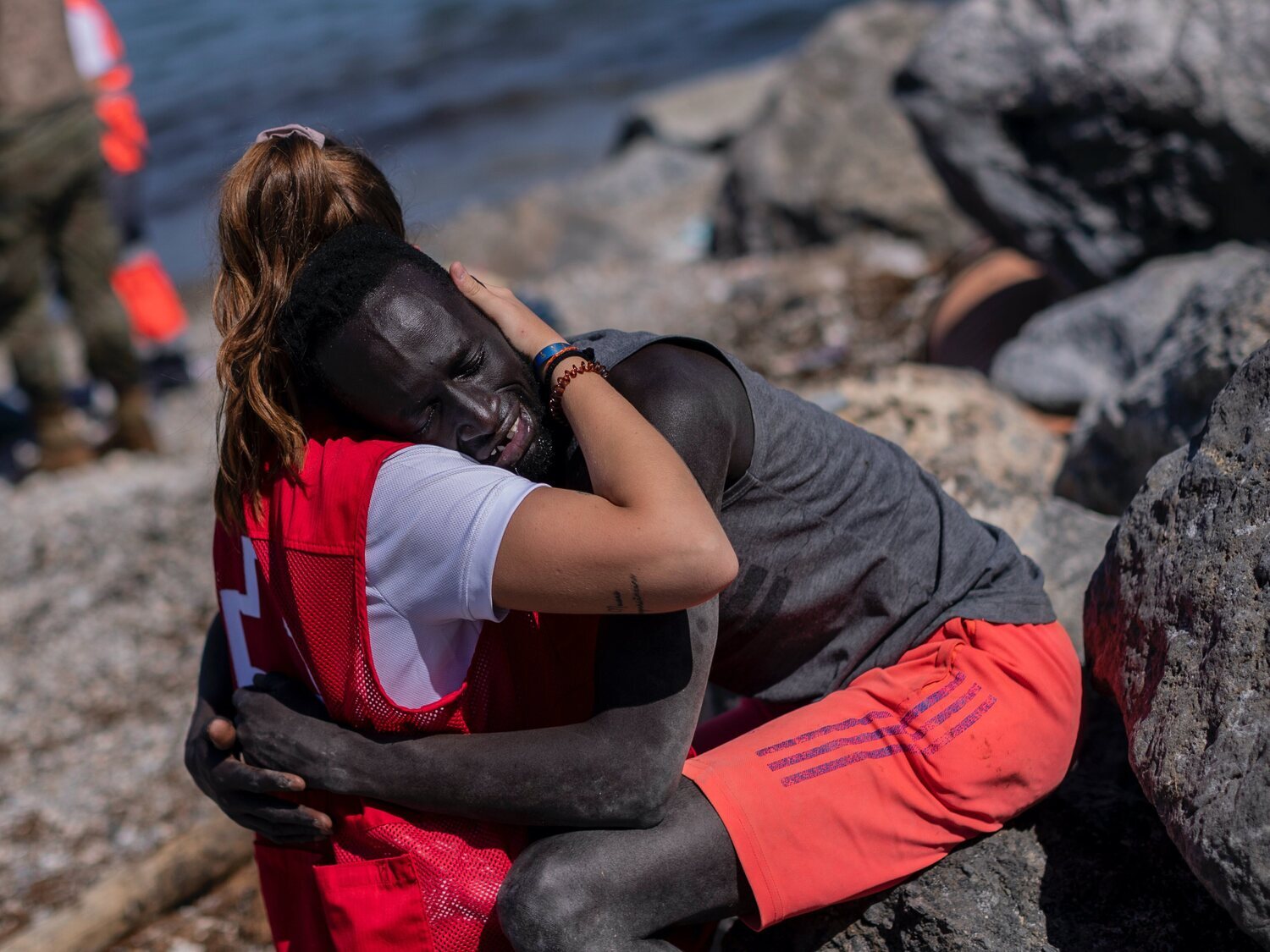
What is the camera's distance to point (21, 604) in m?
4.84

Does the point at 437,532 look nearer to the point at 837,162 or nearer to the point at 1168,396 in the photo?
the point at 1168,396

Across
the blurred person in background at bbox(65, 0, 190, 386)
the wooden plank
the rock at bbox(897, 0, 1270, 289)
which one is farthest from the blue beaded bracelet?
the blurred person in background at bbox(65, 0, 190, 386)

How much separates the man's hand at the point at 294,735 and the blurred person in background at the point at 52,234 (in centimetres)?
489

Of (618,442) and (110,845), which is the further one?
(110,845)

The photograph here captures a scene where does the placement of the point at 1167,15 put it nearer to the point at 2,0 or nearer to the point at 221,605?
the point at 221,605

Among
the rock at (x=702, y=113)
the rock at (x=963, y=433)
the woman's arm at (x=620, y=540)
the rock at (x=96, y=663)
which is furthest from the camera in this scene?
the rock at (x=702, y=113)

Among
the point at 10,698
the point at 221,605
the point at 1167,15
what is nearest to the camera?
the point at 221,605

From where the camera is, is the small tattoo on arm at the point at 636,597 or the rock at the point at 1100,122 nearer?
the small tattoo on arm at the point at 636,597

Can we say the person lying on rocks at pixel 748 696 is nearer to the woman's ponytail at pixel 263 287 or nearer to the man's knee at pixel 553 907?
the man's knee at pixel 553 907

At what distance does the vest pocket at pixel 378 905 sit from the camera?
6.28 feet

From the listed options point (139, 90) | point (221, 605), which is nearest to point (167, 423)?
point (221, 605)

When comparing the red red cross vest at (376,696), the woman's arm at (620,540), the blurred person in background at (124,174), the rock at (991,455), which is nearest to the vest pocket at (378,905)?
the red red cross vest at (376,696)

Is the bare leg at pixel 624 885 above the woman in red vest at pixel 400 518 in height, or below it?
below

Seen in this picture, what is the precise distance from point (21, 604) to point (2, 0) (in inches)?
129
